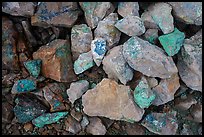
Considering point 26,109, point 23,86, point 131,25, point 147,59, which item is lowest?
point 26,109

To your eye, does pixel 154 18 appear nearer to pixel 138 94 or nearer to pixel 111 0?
pixel 111 0

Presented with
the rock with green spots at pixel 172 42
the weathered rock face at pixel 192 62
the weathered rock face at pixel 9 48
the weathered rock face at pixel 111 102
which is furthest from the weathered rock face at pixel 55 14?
the weathered rock face at pixel 192 62

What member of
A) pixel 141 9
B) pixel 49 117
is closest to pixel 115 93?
pixel 49 117

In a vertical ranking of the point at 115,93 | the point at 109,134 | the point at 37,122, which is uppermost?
the point at 115,93

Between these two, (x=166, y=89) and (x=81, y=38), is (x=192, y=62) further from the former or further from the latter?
(x=81, y=38)

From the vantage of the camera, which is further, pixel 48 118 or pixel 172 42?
pixel 48 118

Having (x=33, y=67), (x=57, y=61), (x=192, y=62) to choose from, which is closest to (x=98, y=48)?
(x=57, y=61)

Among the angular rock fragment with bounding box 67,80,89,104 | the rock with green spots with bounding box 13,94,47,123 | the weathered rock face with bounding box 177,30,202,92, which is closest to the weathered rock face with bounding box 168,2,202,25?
the weathered rock face with bounding box 177,30,202,92
